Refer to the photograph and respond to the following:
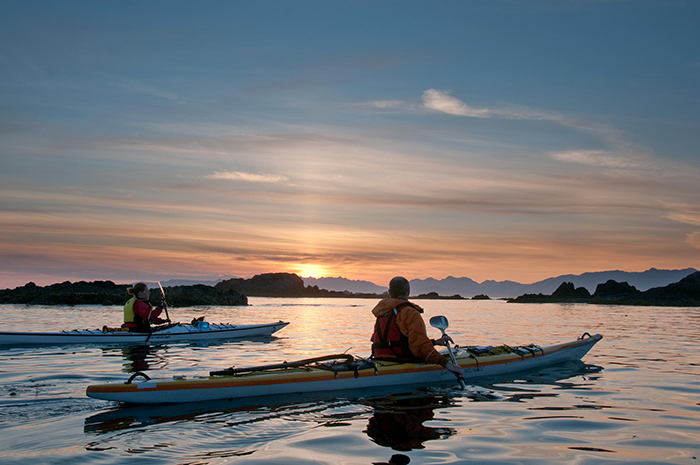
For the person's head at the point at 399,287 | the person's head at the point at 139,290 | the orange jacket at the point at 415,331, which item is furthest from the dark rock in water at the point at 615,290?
the person's head at the point at 399,287

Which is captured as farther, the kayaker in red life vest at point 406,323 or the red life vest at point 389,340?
the red life vest at point 389,340

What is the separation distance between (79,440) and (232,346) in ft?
41.2

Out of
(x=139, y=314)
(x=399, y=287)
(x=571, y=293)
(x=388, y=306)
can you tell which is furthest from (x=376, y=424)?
(x=571, y=293)

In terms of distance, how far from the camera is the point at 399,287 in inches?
358

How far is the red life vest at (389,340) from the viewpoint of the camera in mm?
9469

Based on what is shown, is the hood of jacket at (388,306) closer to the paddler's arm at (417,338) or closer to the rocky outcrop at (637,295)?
the paddler's arm at (417,338)

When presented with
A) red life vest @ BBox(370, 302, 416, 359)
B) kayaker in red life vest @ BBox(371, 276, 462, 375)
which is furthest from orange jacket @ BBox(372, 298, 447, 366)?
red life vest @ BBox(370, 302, 416, 359)

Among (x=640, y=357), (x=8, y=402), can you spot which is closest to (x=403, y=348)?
(x=8, y=402)

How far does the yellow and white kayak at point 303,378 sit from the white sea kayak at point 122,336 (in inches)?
323

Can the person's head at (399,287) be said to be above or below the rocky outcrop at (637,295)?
above

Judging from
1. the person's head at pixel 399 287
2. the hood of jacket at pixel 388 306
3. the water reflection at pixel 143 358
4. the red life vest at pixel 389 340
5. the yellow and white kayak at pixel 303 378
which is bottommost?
the water reflection at pixel 143 358

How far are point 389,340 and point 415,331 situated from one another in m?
0.85

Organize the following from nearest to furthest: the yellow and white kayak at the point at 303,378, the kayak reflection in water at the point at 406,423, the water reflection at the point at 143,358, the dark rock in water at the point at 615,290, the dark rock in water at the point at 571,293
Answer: the kayak reflection in water at the point at 406,423, the yellow and white kayak at the point at 303,378, the water reflection at the point at 143,358, the dark rock in water at the point at 615,290, the dark rock in water at the point at 571,293

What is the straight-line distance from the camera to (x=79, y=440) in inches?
236
